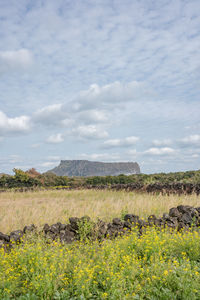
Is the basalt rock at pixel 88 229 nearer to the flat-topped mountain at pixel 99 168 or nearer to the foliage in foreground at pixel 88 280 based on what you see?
the foliage in foreground at pixel 88 280

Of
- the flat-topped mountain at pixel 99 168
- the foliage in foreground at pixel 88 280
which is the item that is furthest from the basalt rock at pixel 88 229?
the flat-topped mountain at pixel 99 168

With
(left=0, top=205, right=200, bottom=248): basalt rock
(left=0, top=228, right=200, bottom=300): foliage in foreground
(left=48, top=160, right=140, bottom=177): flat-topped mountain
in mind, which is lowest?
(left=0, top=228, right=200, bottom=300): foliage in foreground

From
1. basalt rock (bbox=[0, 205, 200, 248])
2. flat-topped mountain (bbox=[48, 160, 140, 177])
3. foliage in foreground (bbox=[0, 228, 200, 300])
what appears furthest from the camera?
flat-topped mountain (bbox=[48, 160, 140, 177])

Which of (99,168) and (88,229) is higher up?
(99,168)

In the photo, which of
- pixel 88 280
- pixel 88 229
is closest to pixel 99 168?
pixel 88 229

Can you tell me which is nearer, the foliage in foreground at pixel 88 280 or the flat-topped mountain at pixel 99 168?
the foliage in foreground at pixel 88 280

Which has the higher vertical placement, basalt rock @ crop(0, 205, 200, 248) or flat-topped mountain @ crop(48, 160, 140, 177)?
flat-topped mountain @ crop(48, 160, 140, 177)

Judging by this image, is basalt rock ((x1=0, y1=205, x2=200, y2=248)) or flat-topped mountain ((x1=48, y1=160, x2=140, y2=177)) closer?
basalt rock ((x1=0, y1=205, x2=200, y2=248))

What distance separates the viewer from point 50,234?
7426 millimetres

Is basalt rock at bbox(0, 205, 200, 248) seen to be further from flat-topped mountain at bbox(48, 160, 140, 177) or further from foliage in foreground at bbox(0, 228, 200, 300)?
flat-topped mountain at bbox(48, 160, 140, 177)

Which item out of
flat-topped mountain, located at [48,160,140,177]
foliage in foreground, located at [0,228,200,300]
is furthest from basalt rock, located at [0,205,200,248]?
flat-topped mountain, located at [48,160,140,177]

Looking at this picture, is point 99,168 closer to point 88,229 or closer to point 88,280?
point 88,229

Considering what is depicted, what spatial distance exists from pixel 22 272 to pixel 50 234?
2.45 m

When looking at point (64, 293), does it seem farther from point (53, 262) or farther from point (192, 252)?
point (192, 252)
